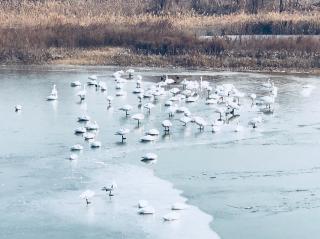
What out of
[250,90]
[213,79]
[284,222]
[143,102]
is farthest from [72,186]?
[213,79]

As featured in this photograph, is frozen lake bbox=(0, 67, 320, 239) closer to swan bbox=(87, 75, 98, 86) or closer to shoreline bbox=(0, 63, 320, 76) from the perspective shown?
swan bbox=(87, 75, 98, 86)

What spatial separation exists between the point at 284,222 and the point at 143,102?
39.7ft

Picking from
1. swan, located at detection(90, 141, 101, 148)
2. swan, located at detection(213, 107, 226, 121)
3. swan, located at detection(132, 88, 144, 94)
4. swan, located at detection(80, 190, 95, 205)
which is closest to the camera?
swan, located at detection(80, 190, 95, 205)

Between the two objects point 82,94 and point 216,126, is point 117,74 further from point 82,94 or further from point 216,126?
point 216,126

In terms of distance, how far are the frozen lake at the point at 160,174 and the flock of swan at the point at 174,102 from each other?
231 millimetres

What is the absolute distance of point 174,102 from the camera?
84.7 ft

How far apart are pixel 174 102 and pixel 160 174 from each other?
8681mm

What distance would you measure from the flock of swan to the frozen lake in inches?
9.1

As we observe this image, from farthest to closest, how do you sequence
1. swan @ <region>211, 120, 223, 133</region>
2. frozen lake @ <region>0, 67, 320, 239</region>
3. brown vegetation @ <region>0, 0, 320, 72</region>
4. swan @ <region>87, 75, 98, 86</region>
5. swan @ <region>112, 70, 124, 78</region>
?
brown vegetation @ <region>0, 0, 320, 72</region>
swan @ <region>112, 70, 124, 78</region>
swan @ <region>87, 75, 98, 86</region>
swan @ <region>211, 120, 223, 133</region>
frozen lake @ <region>0, 67, 320, 239</region>

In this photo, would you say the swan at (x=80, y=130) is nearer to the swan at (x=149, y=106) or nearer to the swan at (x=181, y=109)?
the swan at (x=149, y=106)

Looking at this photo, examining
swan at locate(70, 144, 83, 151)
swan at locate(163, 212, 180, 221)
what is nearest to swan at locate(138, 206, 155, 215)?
swan at locate(163, 212, 180, 221)

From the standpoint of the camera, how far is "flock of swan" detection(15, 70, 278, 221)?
20.9 metres

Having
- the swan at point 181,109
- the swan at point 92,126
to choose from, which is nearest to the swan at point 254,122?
the swan at point 181,109

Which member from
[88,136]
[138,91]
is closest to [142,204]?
[88,136]
